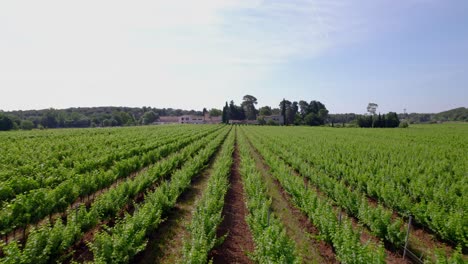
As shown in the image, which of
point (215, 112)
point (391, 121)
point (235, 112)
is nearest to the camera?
point (391, 121)

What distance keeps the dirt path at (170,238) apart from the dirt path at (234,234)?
4.09ft

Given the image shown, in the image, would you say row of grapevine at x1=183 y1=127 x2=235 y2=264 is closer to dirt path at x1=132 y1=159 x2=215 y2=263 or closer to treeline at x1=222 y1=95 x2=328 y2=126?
dirt path at x1=132 y1=159 x2=215 y2=263

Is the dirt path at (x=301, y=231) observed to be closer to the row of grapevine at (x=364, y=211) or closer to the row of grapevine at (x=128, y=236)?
the row of grapevine at (x=364, y=211)

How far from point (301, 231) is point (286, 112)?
126m

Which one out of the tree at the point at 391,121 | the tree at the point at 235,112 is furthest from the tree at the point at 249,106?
the tree at the point at 391,121

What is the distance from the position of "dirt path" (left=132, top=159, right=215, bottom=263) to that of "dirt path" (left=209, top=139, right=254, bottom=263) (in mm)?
1245

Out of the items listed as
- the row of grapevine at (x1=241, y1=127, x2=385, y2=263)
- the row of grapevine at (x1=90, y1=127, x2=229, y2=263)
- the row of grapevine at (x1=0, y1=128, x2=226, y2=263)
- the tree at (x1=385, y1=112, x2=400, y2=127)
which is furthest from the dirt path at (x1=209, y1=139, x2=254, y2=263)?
the tree at (x1=385, y1=112, x2=400, y2=127)

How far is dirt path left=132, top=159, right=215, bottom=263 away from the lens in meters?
7.28

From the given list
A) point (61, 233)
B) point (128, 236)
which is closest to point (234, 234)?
point (128, 236)

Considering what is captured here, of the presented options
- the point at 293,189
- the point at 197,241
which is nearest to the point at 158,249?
the point at 197,241

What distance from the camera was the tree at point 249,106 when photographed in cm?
14862

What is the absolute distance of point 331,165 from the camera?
16469mm

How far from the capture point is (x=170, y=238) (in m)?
8.52

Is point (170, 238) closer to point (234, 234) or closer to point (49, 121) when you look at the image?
point (234, 234)
